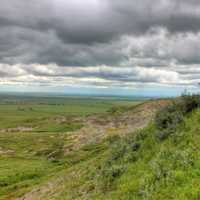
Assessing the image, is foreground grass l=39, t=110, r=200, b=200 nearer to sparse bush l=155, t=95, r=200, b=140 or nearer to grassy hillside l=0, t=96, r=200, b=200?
grassy hillside l=0, t=96, r=200, b=200

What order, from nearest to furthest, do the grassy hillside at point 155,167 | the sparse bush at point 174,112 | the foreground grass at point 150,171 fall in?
the foreground grass at point 150,171
the grassy hillside at point 155,167
the sparse bush at point 174,112

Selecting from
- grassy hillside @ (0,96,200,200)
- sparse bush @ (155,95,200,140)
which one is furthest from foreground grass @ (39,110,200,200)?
sparse bush @ (155,95,200,140)

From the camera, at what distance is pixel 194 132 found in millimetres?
15406

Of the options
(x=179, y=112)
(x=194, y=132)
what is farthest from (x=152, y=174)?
(x=179, y=112)

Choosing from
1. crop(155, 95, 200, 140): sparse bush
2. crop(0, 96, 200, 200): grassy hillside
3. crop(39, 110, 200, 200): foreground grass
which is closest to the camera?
crop(39, 110, 200, 200): foreground grass

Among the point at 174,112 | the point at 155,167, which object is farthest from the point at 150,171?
the point at 174,112

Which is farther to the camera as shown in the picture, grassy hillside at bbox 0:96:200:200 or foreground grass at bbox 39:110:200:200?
grassy hillside at bbox 0:96:200:200

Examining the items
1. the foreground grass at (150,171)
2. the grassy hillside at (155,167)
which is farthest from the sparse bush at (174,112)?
the foreground grass at (150,171)

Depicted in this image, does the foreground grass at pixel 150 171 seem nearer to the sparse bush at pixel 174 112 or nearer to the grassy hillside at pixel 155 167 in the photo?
the grassy hillside at pixel 155 167

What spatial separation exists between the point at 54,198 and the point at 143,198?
1020cm

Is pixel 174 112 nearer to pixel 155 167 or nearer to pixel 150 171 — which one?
pixel 150 171

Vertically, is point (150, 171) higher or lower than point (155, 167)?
lower

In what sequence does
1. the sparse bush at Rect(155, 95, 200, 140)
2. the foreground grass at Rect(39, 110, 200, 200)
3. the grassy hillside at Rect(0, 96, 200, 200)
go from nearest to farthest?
the foreground grass at Rect(39, 110, 200, 200) → the grassy hillside at Rect(0, 96, 200, 200) → the sparse bush at Rect(155, 95, 200, 140)

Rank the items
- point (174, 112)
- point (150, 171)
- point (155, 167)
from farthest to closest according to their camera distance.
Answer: point (174, 112)
point (150, 171)
point (155, 167)
